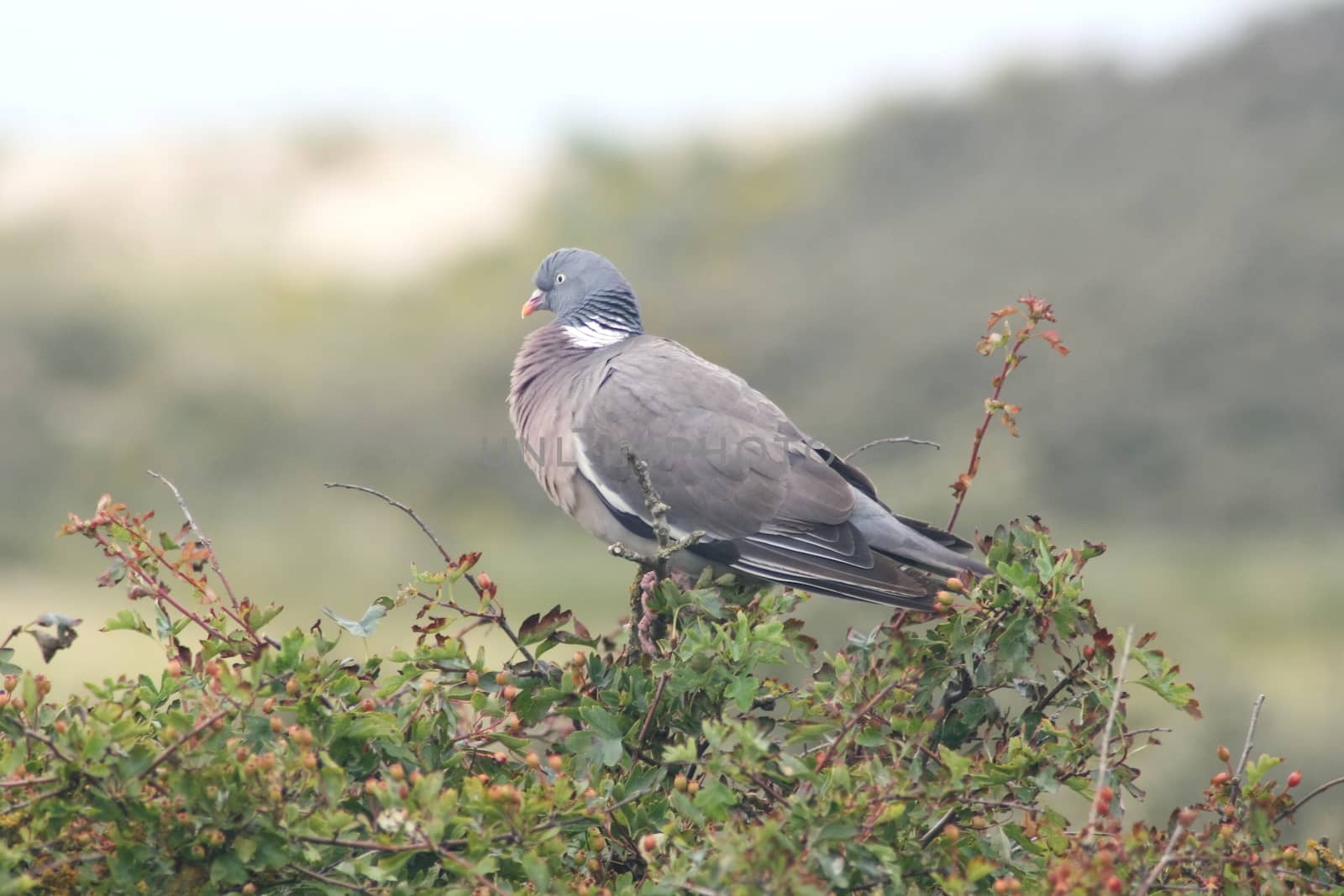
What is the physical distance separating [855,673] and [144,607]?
977 cm

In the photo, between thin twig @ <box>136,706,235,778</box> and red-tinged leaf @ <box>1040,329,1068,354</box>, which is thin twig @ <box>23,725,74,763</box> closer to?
thin twig @ <box>136,706,235,778</box>

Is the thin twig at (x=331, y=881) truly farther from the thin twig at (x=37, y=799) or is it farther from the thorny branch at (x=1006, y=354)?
the thorny branch at (x=1006, y=354)

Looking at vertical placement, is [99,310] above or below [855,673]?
above

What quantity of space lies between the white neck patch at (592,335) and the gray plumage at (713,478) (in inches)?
8.5

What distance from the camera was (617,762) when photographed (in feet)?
9.04

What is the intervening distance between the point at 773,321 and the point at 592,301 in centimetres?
1921

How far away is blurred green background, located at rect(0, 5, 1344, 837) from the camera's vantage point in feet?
67.2

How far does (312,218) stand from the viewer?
31781mm

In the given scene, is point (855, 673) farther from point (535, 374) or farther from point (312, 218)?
point (312, 218)

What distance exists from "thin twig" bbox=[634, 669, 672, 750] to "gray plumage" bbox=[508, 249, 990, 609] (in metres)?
1.68

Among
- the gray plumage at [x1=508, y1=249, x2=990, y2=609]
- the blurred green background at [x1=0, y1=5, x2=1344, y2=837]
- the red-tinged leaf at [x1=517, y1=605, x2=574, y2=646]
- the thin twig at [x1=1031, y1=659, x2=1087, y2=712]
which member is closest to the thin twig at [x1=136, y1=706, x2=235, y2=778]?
the red-tinged leaf at [x1=517, y1=605, x2=574, y2=646]

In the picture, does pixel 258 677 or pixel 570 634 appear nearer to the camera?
pixel 258 677

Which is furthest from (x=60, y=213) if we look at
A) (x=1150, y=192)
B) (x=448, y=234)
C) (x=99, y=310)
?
(x=1150, y=192)

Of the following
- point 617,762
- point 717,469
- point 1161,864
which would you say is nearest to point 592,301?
point 717,469
